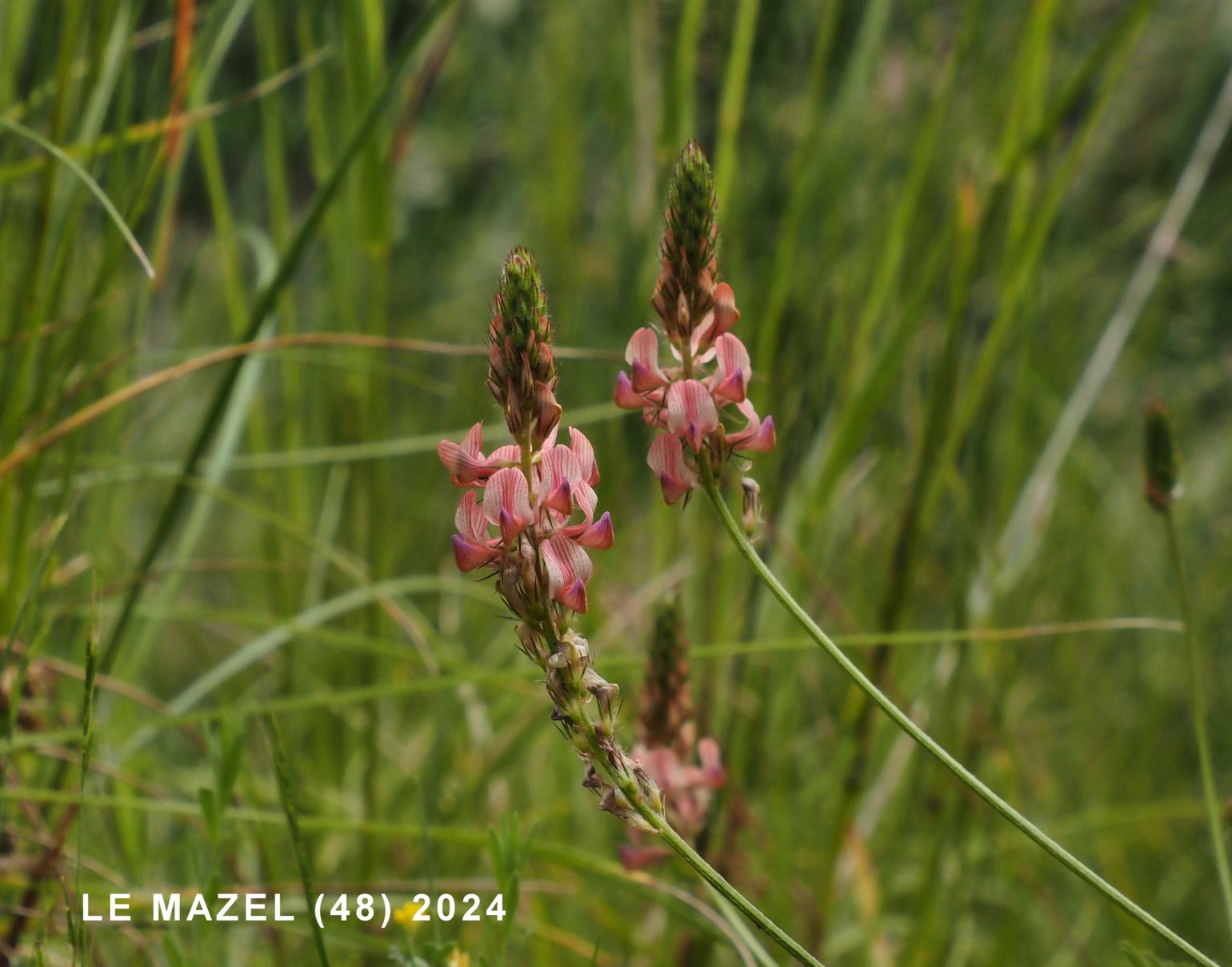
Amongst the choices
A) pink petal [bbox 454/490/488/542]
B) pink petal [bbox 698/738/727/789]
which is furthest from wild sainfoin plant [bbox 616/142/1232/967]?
pink petal [bbox 698/738/727/789]

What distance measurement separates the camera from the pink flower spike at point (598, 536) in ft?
2.33

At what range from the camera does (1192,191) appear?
5.81 feet

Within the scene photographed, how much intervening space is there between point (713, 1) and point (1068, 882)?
1565mm

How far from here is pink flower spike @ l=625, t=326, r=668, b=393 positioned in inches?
30.1

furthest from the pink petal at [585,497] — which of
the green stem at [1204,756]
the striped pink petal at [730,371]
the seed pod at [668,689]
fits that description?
the green stem at [1204,756]

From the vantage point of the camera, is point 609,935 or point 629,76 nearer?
point 609,935

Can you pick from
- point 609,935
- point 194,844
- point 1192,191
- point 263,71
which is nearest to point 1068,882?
point 609,935

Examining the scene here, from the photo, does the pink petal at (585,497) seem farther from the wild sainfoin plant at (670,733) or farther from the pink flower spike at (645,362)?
the wild sainfoin plant at (670,733)

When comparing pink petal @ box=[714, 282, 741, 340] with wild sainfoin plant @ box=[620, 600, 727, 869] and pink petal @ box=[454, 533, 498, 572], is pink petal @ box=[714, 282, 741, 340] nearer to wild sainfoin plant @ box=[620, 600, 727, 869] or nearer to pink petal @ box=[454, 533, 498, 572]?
pink petal @ box=[454, 533, 498, 572]

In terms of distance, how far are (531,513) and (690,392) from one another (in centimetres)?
12

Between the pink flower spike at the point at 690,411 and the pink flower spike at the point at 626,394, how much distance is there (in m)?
0.03

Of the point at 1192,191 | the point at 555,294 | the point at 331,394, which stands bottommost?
the point at 331,394

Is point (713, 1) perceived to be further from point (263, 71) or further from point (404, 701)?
point (404, 701)

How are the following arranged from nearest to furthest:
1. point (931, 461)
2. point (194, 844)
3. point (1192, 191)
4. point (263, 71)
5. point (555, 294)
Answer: point (194, 844)
point (931, 461)
point (1192, 191)
point (263, 71)
point (555, 294)
